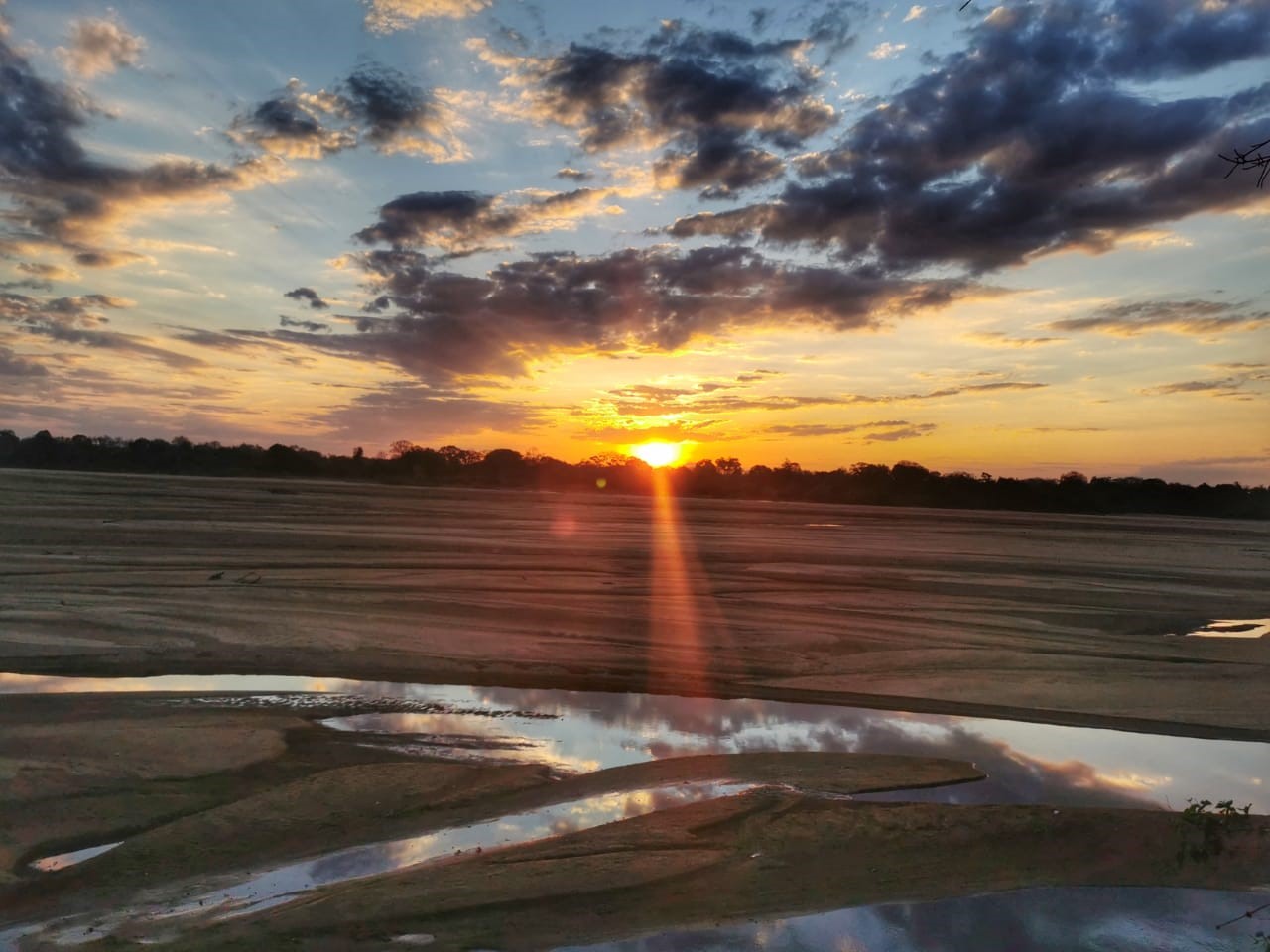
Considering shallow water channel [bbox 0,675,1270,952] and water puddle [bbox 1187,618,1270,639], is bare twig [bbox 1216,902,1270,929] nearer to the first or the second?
shallow water channel [bbox 0,675,1270,952]

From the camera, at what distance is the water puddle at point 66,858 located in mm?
5949

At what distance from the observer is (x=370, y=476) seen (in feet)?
A: 327

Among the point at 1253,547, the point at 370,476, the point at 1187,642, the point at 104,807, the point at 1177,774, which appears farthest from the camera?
the point at 370,476

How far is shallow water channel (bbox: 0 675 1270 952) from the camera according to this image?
5.25m

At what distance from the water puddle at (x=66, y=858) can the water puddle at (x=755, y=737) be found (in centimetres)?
304

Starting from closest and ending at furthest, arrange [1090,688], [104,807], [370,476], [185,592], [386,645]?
[104,807] → [1090,688] → [386,645] → [185,592] → [370,476]

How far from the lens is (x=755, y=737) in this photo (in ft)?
32.4

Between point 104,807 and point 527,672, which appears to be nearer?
point 104,807

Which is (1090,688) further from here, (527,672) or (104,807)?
(104,807)

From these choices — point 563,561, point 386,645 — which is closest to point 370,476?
point 563,561

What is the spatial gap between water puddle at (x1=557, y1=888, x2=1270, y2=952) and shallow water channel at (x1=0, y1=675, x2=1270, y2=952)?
13mm

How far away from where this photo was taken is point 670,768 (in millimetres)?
8477

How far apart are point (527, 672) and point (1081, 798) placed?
756cm

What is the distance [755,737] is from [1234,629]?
1518cm
